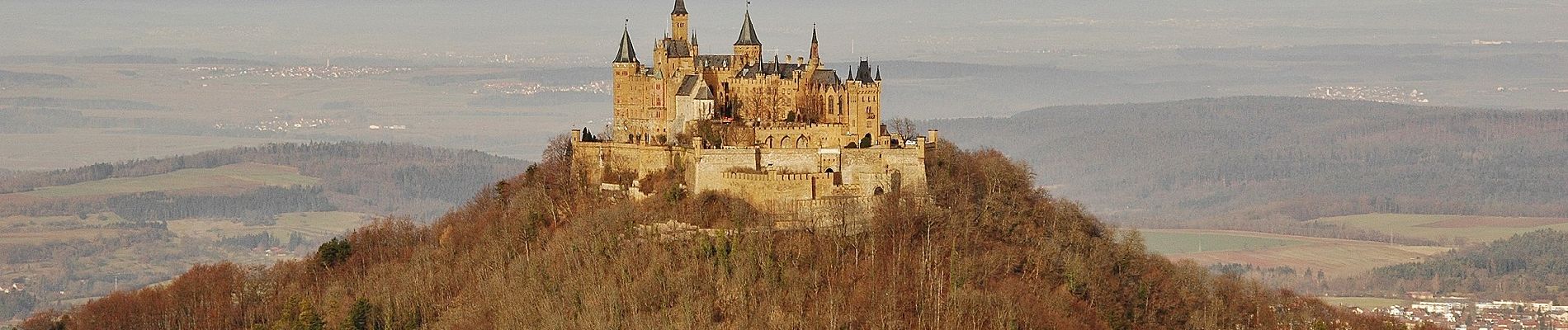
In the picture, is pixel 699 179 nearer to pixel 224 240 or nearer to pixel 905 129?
pixel 905 129

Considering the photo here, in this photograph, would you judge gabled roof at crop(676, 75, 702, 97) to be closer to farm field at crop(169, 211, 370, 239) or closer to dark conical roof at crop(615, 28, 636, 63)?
dark conical roof at crop(615, 28, 636, 63)

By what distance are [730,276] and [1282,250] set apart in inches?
4057

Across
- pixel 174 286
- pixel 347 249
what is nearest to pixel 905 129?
pixel 347 249

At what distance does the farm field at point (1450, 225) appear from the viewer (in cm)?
17188

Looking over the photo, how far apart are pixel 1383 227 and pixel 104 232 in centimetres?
9440

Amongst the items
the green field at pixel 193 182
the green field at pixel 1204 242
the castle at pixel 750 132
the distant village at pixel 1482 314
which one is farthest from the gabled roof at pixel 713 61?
the green field at pixel 193 182

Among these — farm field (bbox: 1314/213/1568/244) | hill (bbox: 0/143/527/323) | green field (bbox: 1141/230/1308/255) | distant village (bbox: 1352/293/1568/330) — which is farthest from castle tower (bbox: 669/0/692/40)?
farm field (bbox: 1314/213/1568/244)

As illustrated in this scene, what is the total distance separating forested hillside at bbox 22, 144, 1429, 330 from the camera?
61719mm

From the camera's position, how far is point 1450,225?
7111 inches

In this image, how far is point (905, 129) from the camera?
77.0 metres

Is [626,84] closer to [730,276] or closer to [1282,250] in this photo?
[730,276]

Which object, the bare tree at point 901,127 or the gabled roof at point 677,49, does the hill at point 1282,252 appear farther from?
the gabled roof at point 677,49

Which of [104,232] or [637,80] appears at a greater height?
[637,80]

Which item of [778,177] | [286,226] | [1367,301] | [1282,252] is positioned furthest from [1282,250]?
[778,177]
